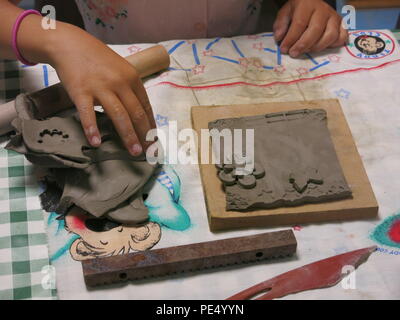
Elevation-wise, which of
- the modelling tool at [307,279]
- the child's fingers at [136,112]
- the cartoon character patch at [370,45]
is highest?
the cartoon character patch at [370,45]

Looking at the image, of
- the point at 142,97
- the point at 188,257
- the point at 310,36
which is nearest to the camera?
the point at 188,257

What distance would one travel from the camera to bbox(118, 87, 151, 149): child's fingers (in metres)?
0.82

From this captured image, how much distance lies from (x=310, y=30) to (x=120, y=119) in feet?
1.62

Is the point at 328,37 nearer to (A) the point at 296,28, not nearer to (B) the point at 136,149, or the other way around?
(A) the point at 296,28

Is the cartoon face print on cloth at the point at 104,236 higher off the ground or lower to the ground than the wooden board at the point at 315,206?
lower

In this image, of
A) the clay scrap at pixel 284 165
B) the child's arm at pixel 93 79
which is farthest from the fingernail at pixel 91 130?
the clay scrap at pixel 284 165

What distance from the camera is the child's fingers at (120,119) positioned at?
2.64ft

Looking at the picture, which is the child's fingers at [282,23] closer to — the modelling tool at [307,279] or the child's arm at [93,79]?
the child's arm at [93,79]

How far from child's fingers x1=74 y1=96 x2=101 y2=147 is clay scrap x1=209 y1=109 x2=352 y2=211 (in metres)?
0.20

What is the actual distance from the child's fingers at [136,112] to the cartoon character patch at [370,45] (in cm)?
51

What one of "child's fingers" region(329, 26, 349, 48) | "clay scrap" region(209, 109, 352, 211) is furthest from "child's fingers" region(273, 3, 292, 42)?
"clay scrap" region(209, 109, 352, 211)

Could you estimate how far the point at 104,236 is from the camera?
800 millimetres

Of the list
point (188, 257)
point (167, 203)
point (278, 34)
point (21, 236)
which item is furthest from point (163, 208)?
point (278, 34)

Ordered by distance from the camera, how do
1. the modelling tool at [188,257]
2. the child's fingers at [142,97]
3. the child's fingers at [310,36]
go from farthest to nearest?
the child's fingers at [310,36] < the child's fingers at [142,97] < the modelling tool at [188,257]
